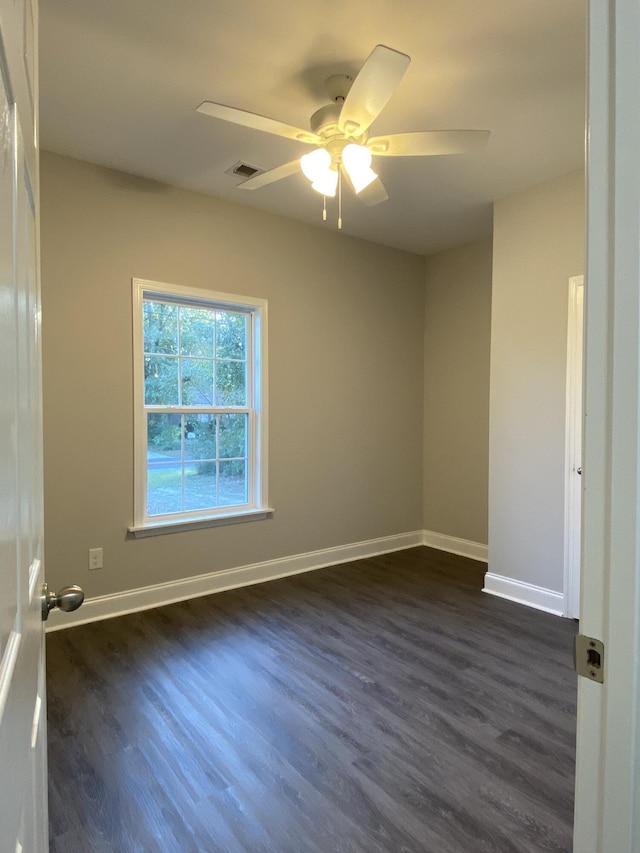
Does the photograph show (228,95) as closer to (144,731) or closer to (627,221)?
(627,221)

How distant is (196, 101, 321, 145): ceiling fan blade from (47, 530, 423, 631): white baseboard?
107 inches

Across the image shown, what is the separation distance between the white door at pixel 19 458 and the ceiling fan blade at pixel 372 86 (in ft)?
3.60

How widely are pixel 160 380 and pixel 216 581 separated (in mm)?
1470

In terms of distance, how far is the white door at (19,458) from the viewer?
538 mm

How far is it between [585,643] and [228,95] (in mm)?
2629

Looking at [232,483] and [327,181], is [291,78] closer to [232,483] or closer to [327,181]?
[327,181]

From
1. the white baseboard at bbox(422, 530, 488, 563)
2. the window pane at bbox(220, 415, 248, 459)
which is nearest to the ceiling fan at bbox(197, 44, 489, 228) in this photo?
the window pane at bbox(220, 415, 248, 459)

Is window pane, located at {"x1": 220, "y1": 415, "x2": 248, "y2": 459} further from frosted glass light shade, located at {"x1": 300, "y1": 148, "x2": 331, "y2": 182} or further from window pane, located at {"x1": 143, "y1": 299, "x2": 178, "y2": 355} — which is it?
frosted glass light shade, located at {"x1": 300, "y1": 148, "x2": 331, "y2": 182}

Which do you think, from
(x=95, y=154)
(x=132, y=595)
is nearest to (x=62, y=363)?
(x=95, y=154)

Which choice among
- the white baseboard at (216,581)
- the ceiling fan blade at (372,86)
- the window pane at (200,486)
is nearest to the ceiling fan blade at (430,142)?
the ceiling fan blade at (372,86)

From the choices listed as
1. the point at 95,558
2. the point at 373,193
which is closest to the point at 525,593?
the point at 373,193

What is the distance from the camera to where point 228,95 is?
2.36 m

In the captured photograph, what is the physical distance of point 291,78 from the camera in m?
2.21

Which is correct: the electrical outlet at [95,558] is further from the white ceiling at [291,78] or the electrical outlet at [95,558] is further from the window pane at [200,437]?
the white ceiling at [291,78]
